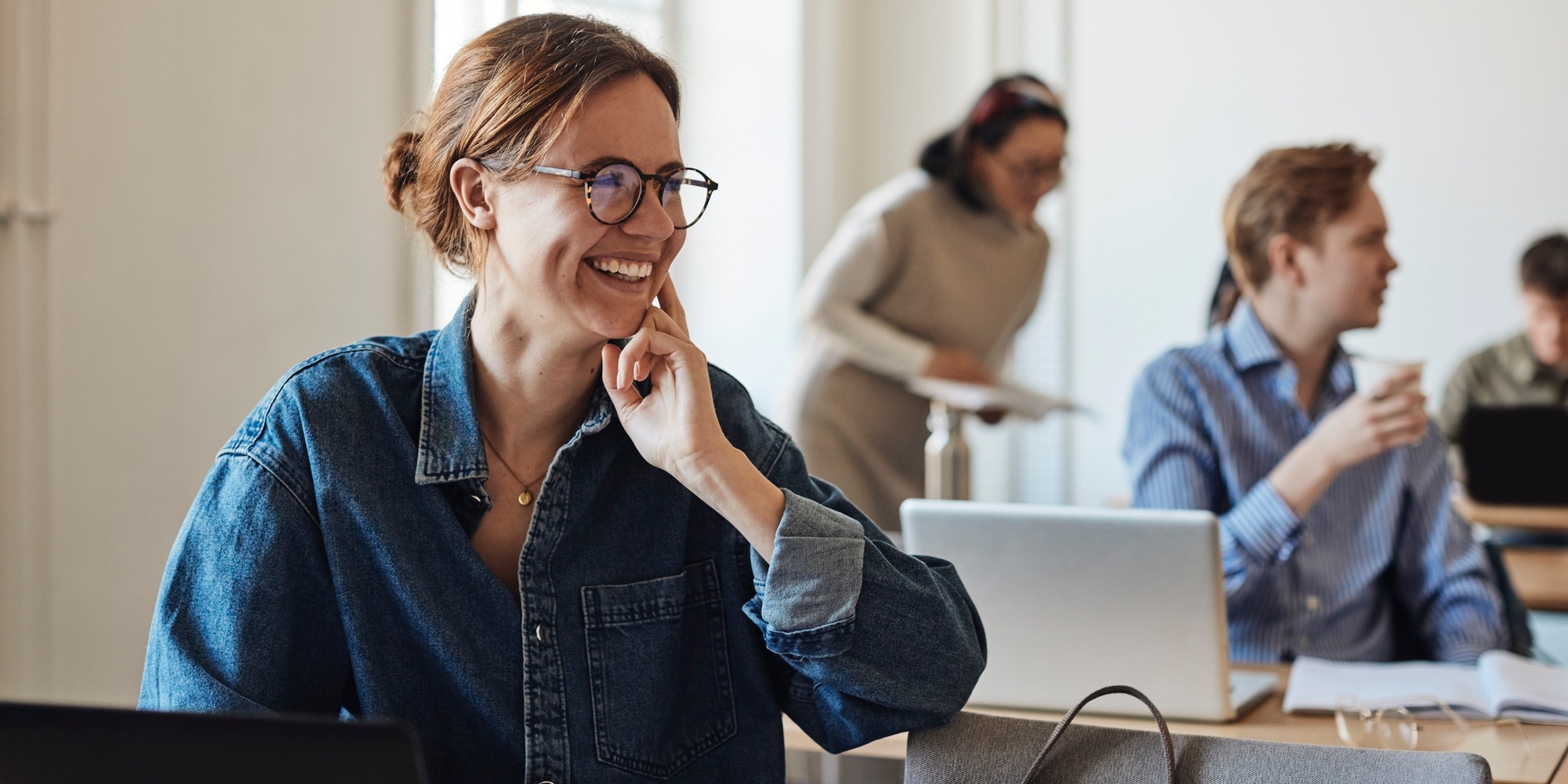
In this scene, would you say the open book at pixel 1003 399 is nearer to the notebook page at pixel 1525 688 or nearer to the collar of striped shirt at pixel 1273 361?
the collar of striped shirt at pixel 1273 361

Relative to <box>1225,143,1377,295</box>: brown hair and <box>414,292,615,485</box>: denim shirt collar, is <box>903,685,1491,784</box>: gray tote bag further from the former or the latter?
<box>1225,143,1377,295</box>: brown hair

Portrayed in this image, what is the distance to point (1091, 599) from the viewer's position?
1540mm

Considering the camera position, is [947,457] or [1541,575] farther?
[1541,575]

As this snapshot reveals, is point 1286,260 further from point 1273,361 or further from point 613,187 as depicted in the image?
point 613,187

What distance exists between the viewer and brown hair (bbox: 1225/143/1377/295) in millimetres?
2152

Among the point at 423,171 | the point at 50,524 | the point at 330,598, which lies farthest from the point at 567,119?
the point at 50,524

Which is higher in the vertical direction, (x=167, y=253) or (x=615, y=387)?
(x=167, y=253)

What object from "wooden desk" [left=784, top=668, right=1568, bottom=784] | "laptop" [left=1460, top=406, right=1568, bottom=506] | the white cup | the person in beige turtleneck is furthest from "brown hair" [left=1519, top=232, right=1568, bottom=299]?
"wooden desk" [left=784, top=668, right=1568, bottom=784]

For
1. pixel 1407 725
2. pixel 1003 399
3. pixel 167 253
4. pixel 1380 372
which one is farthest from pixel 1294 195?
pixel 167 253

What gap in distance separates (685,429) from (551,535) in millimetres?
147

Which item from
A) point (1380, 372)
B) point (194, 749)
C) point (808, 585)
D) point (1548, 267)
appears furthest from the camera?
point (1548, 267)

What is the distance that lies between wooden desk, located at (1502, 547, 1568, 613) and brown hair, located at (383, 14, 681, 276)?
6.03 feet

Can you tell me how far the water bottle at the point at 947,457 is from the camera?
2516 millimetres

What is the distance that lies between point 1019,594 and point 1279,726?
312 millimetres
